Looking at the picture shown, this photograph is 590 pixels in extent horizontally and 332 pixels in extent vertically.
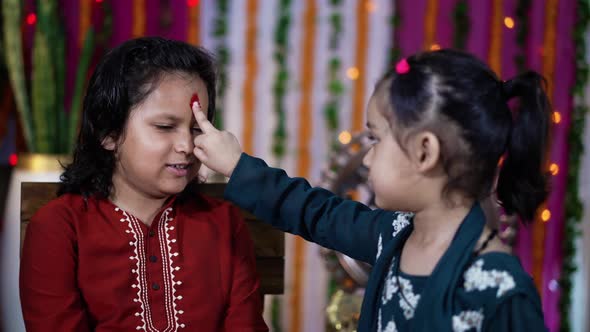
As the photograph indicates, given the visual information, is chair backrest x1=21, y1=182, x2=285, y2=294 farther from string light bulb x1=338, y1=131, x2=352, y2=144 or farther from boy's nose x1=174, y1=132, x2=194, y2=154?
string light bulb x1=338, y1=131, x2=352, y2=144

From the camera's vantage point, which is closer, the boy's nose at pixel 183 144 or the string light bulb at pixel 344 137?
the boy's nose at pixel 183 144

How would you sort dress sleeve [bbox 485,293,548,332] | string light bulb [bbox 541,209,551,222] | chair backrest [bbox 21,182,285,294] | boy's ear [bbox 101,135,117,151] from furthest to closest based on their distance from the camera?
string light bulb [bbox 541,209,551,222] < chair backrest [bbox 21,182,285,294] < boy's ear [bbox 101,135,117,151] < dress sleeve [bbox 485,293,548,332]

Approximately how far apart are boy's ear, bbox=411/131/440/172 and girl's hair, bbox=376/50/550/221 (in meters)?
0.01

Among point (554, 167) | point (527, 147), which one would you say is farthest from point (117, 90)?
point (554, 167)

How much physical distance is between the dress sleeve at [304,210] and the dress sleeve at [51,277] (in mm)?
369

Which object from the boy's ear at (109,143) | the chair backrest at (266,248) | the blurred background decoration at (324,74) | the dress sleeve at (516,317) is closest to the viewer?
the dress sleeve at (516,317)

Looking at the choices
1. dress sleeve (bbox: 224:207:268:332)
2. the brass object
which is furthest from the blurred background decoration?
dress sleeve (bbox: 224:207:268:332)

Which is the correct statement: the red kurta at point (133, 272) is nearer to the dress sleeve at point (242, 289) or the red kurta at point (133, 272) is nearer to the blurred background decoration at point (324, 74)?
the dress sleeve at point (242, 289)

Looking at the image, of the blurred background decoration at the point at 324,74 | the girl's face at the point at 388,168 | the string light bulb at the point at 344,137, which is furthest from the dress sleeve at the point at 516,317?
the string light bulb at the point at 344,137

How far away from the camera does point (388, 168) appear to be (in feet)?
A: 4.19

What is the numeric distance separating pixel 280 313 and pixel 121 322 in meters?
1.93

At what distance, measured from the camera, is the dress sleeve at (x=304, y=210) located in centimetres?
144

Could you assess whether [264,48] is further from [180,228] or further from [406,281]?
[406,281]

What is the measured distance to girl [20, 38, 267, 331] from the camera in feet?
4.85
